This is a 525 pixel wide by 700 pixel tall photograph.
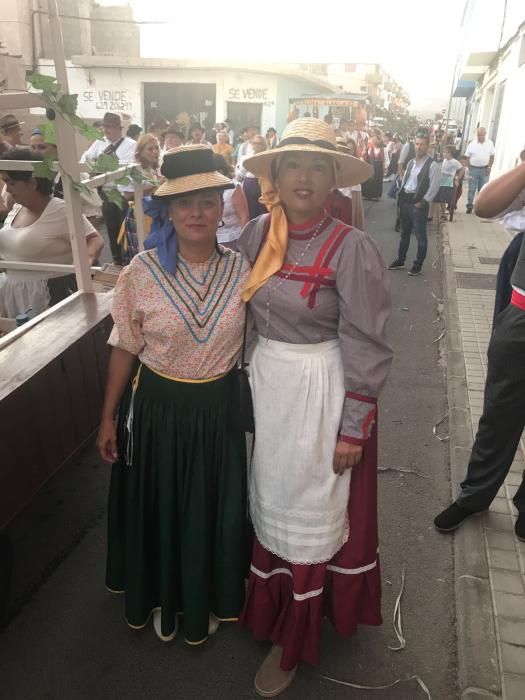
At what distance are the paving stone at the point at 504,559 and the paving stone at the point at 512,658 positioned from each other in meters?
0.46

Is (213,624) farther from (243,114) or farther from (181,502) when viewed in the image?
(243,114)

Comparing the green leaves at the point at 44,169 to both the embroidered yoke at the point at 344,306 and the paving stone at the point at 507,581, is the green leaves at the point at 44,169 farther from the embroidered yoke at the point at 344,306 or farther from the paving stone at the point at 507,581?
the paving stone at the point at 507,581

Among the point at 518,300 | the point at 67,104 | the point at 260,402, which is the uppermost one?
the point at 67,104

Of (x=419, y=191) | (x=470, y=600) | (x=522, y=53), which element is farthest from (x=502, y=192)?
(x=522, y=53)

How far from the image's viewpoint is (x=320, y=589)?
2.02 meters

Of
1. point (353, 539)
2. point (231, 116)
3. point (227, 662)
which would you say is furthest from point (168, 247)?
point (231, 116)

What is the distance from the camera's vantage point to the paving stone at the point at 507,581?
8.23 ft

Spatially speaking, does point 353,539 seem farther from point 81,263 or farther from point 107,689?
point 81,263

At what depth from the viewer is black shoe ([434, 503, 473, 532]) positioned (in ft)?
9.53

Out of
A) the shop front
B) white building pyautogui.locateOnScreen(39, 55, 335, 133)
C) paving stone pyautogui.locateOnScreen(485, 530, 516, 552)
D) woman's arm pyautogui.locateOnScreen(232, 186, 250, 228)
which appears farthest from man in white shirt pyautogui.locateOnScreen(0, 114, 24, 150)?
the shop front

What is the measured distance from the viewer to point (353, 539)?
201 centimetres

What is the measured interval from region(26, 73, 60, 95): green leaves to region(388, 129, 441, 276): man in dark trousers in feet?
19.4

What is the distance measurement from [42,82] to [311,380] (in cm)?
184

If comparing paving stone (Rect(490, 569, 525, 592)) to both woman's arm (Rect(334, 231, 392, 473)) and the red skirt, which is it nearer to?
the red skirt
